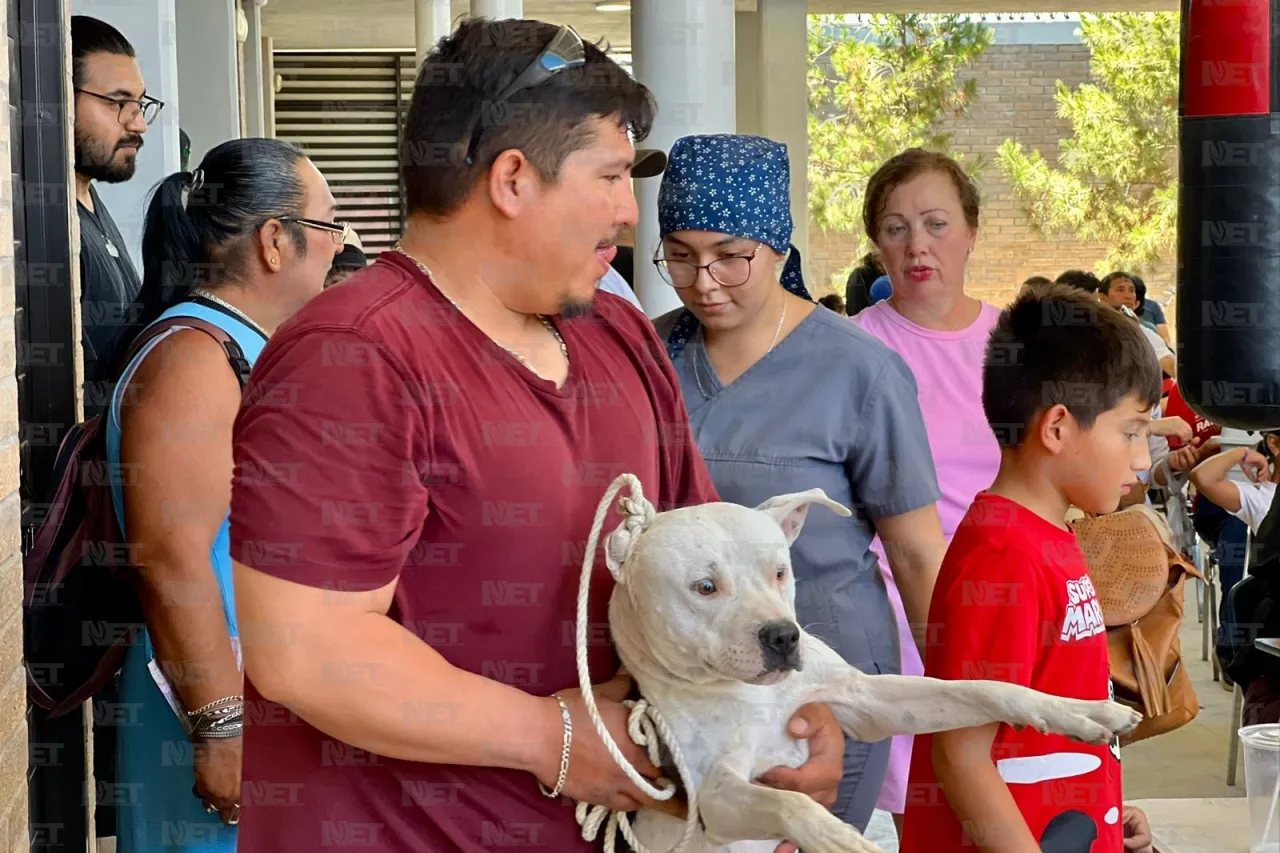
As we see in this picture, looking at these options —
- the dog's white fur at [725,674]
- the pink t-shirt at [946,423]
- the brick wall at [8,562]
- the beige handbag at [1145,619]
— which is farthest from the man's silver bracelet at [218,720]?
the beige handbag at [1145,619]

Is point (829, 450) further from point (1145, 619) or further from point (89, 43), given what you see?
point (89, 43)

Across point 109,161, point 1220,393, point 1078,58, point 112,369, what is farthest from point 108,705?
point 1078,58

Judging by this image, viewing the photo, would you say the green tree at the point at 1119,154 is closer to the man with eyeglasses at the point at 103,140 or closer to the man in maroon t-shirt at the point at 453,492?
the man with eyeglasses at the point at 103,140

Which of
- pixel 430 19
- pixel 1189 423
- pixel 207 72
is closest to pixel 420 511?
pixel 1189 423

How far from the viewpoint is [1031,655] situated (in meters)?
2.09

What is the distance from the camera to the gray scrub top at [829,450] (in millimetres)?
2551

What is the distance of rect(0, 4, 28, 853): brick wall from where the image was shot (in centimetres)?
240

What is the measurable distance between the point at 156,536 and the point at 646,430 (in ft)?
3.56

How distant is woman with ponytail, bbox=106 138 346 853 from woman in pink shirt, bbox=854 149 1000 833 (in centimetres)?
134

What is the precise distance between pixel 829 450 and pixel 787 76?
10.4 meters

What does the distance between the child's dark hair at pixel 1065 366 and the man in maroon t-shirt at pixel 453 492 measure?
0.84 m

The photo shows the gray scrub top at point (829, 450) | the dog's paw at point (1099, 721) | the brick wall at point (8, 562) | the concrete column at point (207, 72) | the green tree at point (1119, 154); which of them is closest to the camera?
the dog's paw at point (1099, 721)

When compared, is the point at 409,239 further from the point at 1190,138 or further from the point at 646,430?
the point at 1190,138

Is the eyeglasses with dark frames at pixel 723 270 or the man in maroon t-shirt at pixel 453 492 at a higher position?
the eyeglasses with dark frames at pixel 723 270
